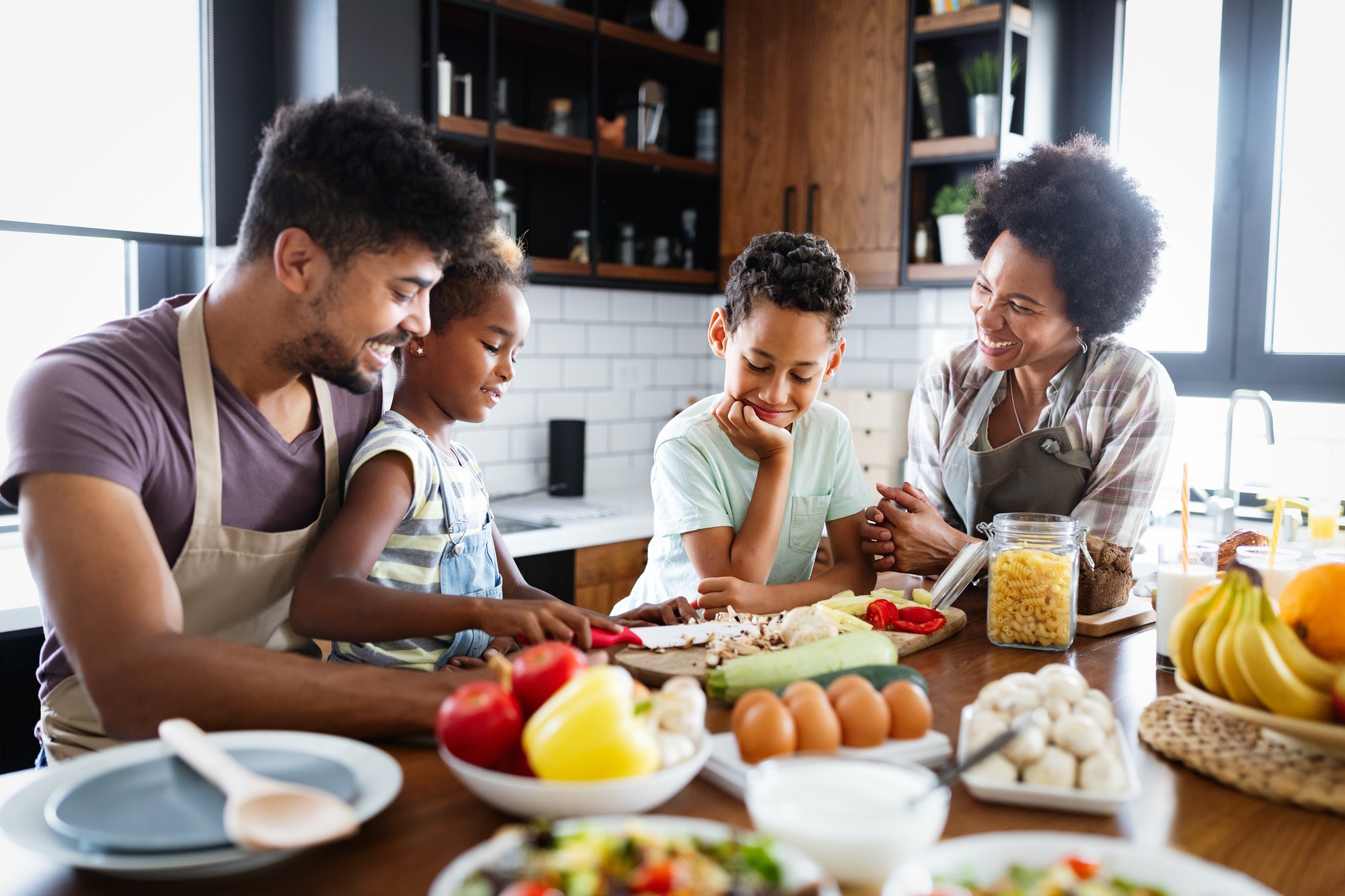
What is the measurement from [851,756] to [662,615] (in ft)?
2.14

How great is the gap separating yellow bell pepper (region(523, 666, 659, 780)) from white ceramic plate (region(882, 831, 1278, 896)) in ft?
0.81

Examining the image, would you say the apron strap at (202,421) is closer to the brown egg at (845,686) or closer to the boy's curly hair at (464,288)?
the boy's curly hair at (464,288)

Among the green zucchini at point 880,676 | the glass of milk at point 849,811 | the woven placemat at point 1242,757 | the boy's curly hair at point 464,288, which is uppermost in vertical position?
the boy's curly hair at point 464,288

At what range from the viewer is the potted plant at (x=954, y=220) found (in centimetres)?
358

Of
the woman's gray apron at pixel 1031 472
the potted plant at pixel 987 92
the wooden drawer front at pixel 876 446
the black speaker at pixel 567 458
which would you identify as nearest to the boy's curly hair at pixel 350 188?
the woman's gray apron at pixel 1031 472

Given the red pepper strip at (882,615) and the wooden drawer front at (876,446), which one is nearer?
the red pepper strip at (882,615)

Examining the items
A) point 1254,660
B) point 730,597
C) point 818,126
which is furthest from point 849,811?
point 818,126

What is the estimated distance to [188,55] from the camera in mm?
3125

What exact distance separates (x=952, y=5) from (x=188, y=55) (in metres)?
2.45

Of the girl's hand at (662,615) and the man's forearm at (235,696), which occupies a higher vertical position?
the man's forearm at (235,696)

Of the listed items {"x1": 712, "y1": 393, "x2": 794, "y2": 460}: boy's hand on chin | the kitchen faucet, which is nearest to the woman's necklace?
{"x1": 712, "y1": 393, "x2": 794, "y2": 460}: boy's hand on chin

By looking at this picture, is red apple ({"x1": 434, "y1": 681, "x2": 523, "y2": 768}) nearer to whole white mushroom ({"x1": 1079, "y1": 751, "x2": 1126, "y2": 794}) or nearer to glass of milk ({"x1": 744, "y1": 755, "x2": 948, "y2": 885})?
glass of milk ({"x1": 744, "y1": 755, "x2": 948, "y2": 885})

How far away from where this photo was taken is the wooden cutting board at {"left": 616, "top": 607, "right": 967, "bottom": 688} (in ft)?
4.61

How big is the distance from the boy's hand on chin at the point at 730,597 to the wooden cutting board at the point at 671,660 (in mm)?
270
